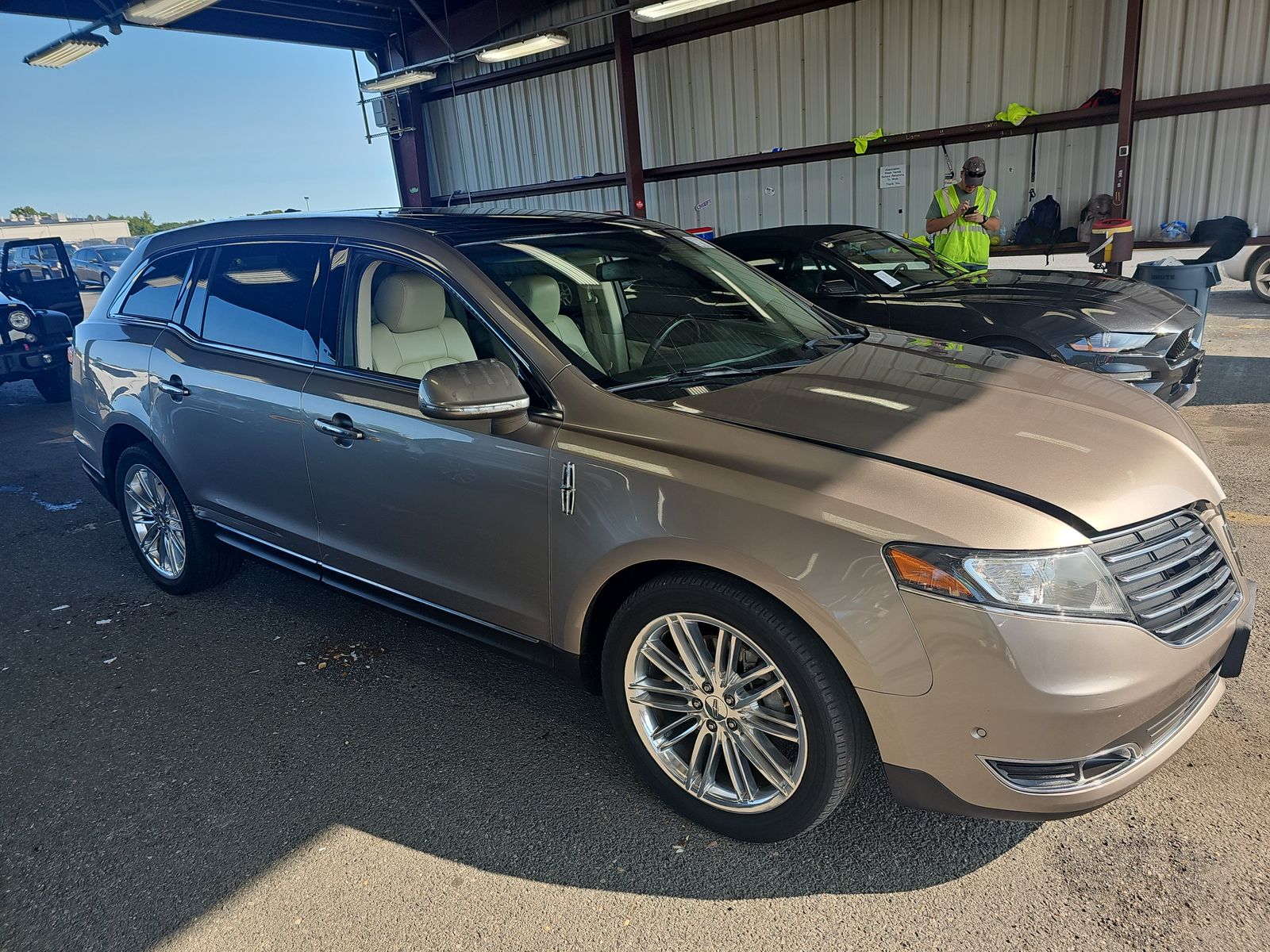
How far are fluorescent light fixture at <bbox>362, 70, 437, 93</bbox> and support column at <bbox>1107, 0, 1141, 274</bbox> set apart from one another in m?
9.76

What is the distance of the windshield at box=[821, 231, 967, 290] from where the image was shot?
6.58 metres

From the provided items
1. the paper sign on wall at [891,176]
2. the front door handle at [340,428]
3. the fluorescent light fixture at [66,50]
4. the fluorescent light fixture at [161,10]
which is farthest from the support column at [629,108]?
the front door handle at [340,428]

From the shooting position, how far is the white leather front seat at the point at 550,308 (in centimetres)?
274

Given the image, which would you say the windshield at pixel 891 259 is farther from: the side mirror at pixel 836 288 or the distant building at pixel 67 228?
the distant building at pixel 67 228

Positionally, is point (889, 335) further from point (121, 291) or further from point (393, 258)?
point (121, 291)

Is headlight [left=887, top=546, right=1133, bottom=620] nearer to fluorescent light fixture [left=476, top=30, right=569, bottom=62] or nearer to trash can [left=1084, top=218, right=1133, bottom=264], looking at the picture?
trash can [left=1084, top=218, right=1133, bottom=264]

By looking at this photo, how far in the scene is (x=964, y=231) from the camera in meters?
7.89

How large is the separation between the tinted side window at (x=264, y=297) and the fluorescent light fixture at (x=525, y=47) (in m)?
9.39

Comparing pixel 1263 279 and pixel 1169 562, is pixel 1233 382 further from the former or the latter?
pixel 1169 562

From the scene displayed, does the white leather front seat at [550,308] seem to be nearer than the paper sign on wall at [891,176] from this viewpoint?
Yes

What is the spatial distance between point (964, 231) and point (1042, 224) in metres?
3.50

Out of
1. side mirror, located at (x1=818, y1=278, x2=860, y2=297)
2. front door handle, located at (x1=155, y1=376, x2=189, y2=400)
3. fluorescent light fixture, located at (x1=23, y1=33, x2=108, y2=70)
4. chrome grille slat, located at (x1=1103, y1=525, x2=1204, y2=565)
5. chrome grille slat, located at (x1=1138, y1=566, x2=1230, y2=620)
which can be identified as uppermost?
fluorescent light fixture, located at (x1=23, y1=33, x2=108, y2=70)

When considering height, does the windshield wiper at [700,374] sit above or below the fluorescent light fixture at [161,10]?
below

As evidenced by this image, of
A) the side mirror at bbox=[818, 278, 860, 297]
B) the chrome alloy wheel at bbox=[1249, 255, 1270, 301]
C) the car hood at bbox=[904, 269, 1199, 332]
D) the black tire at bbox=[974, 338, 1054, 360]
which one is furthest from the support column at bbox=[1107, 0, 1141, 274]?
the side mirror at bbox=[818, 278, 860, 297]
